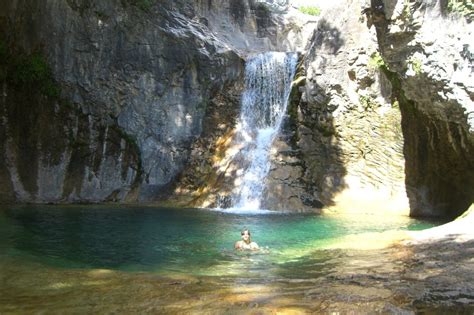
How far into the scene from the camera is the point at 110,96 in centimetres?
2109

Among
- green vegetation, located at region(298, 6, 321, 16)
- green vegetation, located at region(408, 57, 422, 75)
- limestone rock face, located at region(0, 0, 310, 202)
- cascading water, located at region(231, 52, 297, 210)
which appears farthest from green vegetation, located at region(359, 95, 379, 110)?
green vegetation, located at region(298, 6, 321, 16)

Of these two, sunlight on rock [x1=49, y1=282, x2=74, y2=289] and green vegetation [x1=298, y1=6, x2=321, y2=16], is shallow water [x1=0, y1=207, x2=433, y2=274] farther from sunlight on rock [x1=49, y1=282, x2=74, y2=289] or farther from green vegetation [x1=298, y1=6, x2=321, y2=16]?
green vegetation [x1=298, y1=6, x2=321, y2=16]

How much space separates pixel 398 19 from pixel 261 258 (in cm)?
677

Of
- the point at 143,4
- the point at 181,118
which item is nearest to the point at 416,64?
the point at 181,118

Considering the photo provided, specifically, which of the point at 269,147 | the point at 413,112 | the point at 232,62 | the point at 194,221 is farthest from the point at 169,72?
the point at 413,112

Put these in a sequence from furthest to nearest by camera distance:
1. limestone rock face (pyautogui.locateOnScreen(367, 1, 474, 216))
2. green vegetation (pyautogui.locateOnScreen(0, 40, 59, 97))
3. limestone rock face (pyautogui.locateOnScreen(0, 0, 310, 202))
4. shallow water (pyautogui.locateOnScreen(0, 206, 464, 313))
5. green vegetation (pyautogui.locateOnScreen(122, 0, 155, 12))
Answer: green vegetation (pyautogui.locateOnScreen(122, 0, 155, 12)) → green vegetation (pyautogui.locateOnScreen(0, 40, 59, 97)) → limestone rock face (pyautogui.locateOnScreen(0, 0, 310, 202)) → limestone rock face (pyautogui.locateOnScreen(367, 1, 474, 216)) → shallow water (pyautogui.locateOnScreen(0, 206, 464, 313))

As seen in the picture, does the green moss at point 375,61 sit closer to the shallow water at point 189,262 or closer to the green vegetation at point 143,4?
the shallow water at point 189,262

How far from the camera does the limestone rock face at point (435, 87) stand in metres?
11.2

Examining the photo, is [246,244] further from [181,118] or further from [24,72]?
[24,72]

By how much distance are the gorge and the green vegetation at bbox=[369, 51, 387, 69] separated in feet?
0.29

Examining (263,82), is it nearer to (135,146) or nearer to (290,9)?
(135,146)

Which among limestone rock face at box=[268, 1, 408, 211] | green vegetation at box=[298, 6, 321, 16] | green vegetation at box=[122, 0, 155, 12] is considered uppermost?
green vegetation at box=[298, 6, 321, 16]

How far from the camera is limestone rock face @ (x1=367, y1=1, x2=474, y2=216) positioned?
36.6 ft

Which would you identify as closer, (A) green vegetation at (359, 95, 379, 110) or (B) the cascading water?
(A) green vegetation at (359, 95, 379, 110)
